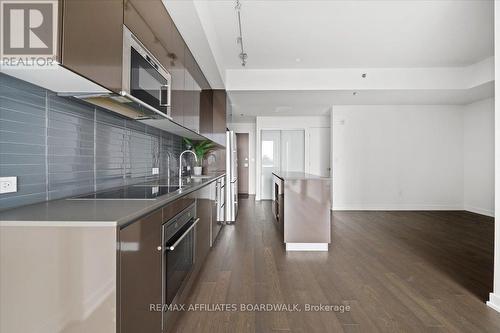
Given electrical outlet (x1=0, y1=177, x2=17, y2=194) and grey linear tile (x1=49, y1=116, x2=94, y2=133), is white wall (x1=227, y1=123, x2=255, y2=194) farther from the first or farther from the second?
electrical outlet (x1=0, y1=177, x2=17, y2=194)

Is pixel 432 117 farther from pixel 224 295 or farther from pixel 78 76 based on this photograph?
pixel 78 76

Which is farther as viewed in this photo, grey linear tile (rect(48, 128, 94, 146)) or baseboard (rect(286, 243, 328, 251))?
baseboard (rect(286, 243, 328, 251))

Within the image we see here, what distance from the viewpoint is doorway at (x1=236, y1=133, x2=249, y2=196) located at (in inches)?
322

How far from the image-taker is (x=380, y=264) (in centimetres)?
266

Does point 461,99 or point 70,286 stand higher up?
point 461,99

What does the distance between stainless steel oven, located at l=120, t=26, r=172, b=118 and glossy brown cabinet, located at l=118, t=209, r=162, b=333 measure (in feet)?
2.47

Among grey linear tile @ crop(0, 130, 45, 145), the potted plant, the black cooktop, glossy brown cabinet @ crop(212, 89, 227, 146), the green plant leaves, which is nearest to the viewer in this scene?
grey linear tile @ crop(0, 130, 45, 145)

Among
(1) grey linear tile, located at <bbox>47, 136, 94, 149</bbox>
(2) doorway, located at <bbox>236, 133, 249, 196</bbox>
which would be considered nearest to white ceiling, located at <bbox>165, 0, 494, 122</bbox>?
(1) grey linear tile, located at <bbox>47, 136, 94, 149</bbox>

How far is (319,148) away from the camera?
7098 mm

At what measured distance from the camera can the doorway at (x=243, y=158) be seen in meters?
8.18

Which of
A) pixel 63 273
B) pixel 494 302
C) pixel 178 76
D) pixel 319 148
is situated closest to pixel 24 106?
pixel 63 273

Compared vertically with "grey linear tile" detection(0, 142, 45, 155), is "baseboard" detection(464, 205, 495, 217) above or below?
below

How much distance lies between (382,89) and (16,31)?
506 centimetres

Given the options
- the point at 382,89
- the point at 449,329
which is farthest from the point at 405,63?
the point at 449,329
